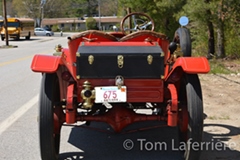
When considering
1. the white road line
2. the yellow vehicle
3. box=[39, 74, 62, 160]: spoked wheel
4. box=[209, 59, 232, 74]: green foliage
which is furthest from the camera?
the yellow vehicle

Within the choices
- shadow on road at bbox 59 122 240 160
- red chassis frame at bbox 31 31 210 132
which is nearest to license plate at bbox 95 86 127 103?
red chassis frame at bbox 31 31 210 132

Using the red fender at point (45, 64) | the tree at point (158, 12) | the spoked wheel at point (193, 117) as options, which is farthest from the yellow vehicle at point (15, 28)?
the spoked wheel at point (193, 117)

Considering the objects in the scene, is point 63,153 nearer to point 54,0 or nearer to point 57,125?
point 57,125

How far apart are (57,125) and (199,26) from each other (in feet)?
44.2

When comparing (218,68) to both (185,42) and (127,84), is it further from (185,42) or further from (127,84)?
(127,84)

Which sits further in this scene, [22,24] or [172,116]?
[22,24]

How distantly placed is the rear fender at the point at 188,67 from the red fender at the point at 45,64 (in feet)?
4.42

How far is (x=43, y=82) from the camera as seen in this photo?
179 inches

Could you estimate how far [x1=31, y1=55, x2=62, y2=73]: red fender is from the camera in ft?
14.5

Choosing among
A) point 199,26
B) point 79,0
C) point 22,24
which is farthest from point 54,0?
point 199,26

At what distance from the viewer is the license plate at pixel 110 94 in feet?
14.5

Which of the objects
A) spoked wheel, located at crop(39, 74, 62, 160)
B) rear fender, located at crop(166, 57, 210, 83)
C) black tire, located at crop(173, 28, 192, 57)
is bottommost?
spoked wheel, located at crop(39, 74, 62, 160)

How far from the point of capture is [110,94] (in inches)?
174

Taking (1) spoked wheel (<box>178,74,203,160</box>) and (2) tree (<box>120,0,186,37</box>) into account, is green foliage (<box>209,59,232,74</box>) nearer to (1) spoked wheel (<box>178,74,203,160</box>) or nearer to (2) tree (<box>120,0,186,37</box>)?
(1) spoked wheel (<box>178,74,203,160</box>)
